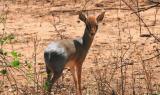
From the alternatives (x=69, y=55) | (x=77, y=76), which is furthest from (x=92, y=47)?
(x=69, y=55)

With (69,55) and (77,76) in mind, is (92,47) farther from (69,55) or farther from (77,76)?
(69,55)

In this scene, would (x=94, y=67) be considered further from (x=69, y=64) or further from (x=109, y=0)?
(x=109, y=0)

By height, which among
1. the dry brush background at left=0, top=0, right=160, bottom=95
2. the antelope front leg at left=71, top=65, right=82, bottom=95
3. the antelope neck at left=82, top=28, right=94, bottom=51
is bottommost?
the dry brush background at left=0, top=0, right=160, bottom=95

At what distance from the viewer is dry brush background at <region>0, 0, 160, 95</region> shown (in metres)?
6.65

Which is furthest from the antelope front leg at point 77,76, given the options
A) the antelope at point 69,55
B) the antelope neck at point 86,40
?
the antelope neck at point 86,40

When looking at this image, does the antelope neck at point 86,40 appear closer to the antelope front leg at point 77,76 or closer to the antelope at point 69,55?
the antelope at point 69,55

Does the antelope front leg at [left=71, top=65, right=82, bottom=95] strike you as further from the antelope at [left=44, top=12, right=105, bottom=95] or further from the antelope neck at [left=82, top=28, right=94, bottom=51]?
the antelope neck at [left=82, top=28, right=94, bottom=51]

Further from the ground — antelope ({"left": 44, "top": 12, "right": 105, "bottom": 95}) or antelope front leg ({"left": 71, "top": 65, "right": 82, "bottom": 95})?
antelope ({"left": 44, "top": 12, "right": 105, "bottom": 95})

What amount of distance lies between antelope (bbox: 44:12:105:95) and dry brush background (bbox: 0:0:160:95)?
16 centimetres

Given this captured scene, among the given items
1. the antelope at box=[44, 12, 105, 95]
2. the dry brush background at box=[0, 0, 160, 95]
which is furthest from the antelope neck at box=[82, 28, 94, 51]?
the dry brush background at box=[0, 0, 160, 95]

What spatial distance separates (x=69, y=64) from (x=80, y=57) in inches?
13.7

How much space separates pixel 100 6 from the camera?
11945mm

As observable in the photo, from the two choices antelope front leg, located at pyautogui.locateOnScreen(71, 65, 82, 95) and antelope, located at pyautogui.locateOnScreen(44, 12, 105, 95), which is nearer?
antelope, located at pyautogui.locateOnScreen(44, 12, 105, 95)

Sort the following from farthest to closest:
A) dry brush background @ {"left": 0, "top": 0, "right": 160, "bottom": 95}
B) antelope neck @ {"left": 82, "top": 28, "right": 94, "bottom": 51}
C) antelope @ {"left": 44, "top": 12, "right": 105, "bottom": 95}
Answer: antelope neck @ {"left": 82, "top": 28, "right": 94, "bottom": 51}, dry brush background @ {"left": 0, "top": 0, "right": 160, "bottom": 95}, antelope @ {"left": 44, "top": 12, "right": 105, "bottom": 95}
